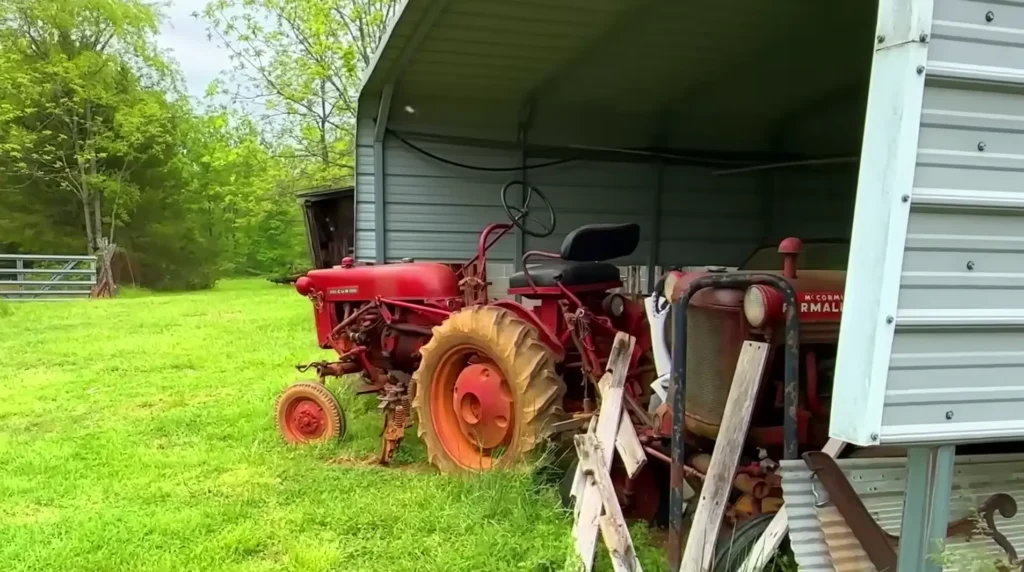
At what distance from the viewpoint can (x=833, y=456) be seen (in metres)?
2.32

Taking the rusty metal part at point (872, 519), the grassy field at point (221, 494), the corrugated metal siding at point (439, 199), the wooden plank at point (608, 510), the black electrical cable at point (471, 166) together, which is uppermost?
the black electrical cable at point (471, 166)

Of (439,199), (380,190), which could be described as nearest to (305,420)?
(380,190)

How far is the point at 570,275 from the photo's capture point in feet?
13.5

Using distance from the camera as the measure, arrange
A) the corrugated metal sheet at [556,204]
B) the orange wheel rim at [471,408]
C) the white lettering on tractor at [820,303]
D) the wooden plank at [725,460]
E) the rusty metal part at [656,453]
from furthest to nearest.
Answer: the corrugated metal sheet at [556,204] → the orange wheel rim at [471,408] → the rusty metal part at [656,453] → the white lettering on tractor at [820,303] → the wooden plank at [725,460]

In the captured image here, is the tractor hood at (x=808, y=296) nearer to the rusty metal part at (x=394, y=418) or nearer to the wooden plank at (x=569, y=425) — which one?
the wooden plank at (x=569, y=425)

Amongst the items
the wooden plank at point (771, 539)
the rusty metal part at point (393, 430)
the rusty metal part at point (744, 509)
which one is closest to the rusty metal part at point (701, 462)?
the rusty metal part at point (744, 509)

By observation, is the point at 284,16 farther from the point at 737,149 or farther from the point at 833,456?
the point at 833,456

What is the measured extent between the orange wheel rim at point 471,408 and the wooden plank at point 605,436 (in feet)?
2.94

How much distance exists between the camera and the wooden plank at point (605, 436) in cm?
285

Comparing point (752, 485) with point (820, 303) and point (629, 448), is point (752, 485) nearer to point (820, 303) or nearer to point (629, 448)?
point (629, 448)

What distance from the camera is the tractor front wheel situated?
475cm

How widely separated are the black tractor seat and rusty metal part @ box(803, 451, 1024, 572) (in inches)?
81.9

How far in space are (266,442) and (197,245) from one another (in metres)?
21.0

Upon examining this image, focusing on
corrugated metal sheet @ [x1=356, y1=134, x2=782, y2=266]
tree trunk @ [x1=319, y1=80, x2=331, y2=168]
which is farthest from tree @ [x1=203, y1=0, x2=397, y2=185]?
corrugated metal sheet @ [x1=356, y1=134, x2=782, y2=266]
